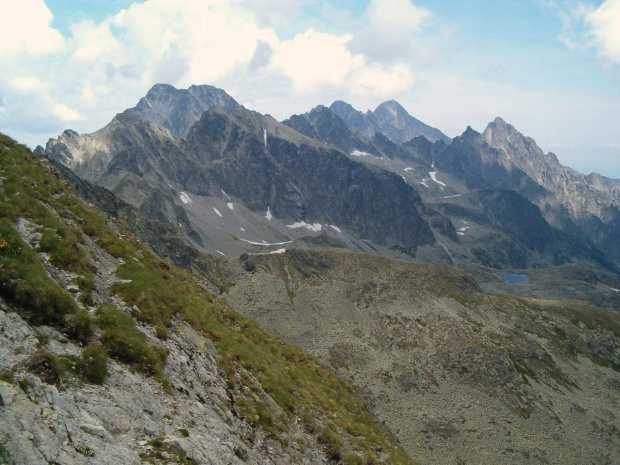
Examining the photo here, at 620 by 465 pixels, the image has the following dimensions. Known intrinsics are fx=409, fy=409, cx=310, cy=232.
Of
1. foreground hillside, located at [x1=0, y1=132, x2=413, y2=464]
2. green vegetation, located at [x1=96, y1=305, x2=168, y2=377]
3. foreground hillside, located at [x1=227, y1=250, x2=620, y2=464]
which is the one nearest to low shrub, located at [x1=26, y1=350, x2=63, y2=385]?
foreground hillside, located at [x1=0, y1=132, x2=413, y2=464]

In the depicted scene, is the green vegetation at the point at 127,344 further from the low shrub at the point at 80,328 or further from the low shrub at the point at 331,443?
the low shrub at the point at 331,443

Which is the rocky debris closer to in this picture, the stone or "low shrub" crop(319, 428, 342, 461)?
the stone

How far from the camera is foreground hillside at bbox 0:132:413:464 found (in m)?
12.5

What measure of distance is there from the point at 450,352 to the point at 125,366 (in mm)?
97826

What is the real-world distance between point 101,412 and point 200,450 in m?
3.86

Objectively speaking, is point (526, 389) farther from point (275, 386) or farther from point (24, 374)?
point (24, 374)

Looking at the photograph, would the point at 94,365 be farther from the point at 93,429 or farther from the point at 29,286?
the point at 29,286

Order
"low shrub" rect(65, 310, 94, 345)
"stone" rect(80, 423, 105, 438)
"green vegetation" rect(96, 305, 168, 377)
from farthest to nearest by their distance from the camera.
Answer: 1. "green vegetation" rect(96, 305, 168, 377)
2. "low shrub" rect(65, 310, 94, 345)
3. "stone" rect(80, 423, 105, 438)

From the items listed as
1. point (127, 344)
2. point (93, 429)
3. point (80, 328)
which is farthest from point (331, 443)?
point (80, 328)

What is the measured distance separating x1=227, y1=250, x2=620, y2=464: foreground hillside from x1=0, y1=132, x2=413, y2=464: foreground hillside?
6028 centimetres

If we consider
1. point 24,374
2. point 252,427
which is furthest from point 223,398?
point 24,374

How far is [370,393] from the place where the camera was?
3467 inches

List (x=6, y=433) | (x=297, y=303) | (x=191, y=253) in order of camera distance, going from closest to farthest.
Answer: (x=6, y=433), (x=297, y=303), (x=191, y=253)

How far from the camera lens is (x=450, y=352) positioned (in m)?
102
